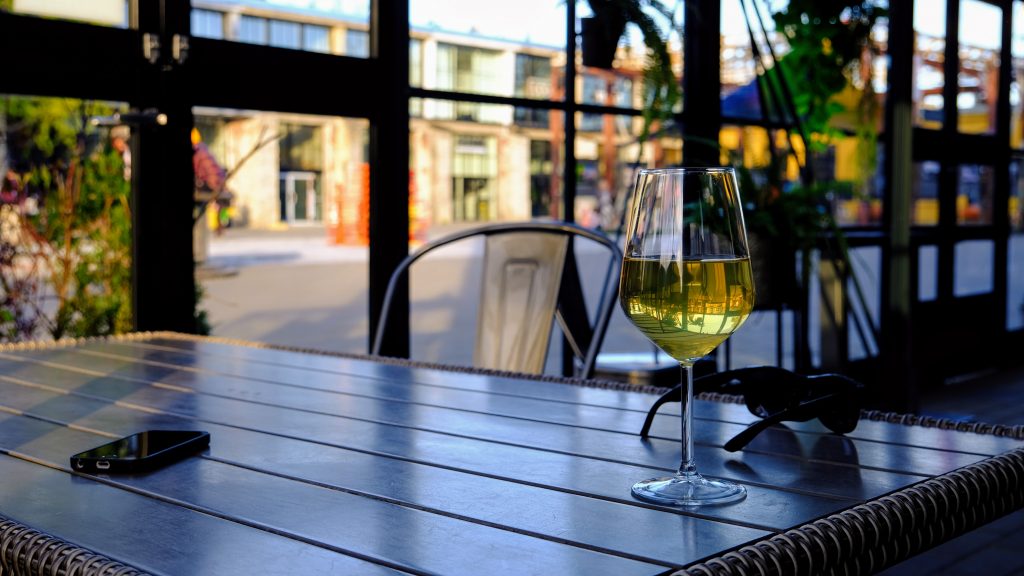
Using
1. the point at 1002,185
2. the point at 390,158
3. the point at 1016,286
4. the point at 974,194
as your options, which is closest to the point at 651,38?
the point at 390,158

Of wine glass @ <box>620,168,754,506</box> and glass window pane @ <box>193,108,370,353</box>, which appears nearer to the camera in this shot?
wine glass @ <box>620,168,754,506</box>

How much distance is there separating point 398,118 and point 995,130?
410 cm

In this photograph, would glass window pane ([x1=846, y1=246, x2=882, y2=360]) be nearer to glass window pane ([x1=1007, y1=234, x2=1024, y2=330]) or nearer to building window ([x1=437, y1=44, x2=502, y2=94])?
glass window pane ([x1=1007, y1=234, x2=1024, y2=330])

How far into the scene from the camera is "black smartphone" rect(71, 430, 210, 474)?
86 centimetres

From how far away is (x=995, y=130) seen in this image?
584 cm

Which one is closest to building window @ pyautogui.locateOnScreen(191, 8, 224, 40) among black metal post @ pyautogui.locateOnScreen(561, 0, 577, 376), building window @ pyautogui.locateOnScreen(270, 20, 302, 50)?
building window @ pyautogui.locateOnScreen(270, 20, 302, 50)

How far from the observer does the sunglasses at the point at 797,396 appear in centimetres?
96

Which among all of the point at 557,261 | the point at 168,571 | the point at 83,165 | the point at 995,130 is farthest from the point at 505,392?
the point at 995,130

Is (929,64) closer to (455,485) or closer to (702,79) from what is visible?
(702,79)

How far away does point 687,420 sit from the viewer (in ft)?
2.52

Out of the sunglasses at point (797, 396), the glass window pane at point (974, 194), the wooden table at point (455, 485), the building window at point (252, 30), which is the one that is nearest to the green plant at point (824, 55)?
the glass window pane at point (974, 194)

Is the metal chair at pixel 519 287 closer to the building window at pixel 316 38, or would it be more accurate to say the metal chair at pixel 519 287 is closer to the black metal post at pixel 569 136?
the building window at pixel 316 38

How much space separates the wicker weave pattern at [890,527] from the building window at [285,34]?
2.13m

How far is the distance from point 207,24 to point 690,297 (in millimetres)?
2053
